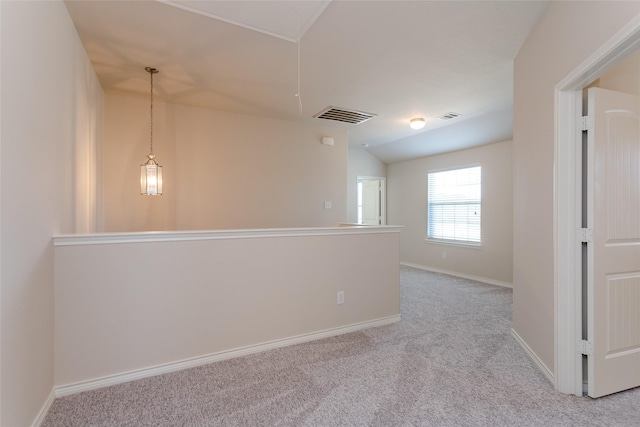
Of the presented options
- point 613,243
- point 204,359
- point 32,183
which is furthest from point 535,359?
point 32,183

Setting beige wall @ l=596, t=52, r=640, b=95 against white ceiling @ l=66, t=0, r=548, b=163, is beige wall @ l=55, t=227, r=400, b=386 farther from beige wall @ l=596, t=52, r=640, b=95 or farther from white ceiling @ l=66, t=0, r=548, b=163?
beige wall @ l=596, t=52, r=640, b=95

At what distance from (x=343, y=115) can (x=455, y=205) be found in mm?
2982

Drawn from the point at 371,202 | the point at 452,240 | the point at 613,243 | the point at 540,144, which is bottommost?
the point at 452,240

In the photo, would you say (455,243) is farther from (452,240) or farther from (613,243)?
(613,243)

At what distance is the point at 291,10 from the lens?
2.24 metres

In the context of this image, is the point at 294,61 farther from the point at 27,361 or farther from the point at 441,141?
the point at 441,141

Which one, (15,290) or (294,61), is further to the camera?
(294,61)

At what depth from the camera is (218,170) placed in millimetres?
4410

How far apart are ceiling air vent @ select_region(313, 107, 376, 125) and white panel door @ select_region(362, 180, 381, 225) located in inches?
116

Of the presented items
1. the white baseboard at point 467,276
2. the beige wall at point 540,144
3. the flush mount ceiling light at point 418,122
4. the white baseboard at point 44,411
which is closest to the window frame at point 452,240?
the white baseboard at point 467,276

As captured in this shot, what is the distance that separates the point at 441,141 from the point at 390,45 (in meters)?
3.44

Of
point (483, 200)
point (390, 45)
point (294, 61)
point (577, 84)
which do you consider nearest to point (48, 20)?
point (294, 61)

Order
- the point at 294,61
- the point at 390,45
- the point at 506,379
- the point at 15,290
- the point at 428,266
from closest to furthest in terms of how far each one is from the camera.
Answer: the point at 15,290, the point at 506,379, the point at 390,45, the point at 294,61, the point at 428,266

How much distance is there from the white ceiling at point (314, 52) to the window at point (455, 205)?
1.55 metres
